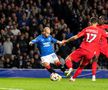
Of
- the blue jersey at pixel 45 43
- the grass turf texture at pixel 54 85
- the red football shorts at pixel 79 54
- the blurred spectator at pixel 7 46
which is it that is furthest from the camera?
the blurred spectator at pixel 7 46

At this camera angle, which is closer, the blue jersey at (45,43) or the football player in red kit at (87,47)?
the football player in red kit at (87,47)

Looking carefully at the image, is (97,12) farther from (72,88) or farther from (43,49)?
(72,88)

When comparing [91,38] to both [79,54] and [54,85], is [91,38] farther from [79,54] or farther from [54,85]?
[54,85]

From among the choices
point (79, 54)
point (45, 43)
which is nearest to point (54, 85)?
point (79, 54)

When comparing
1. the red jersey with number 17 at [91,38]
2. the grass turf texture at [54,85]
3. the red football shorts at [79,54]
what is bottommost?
the grass turf texture at [54,85]

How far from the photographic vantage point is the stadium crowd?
20.3 m

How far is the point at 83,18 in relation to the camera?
22297 millimetres

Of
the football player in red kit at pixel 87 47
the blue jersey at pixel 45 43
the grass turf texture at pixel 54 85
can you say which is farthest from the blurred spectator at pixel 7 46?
the football player in red kit at pixel 87 47

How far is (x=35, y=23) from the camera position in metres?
21.1

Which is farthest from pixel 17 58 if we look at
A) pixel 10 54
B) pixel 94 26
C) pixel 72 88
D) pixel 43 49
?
pixel 72 88

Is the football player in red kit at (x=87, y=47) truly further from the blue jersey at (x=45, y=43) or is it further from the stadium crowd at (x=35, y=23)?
the stadium crowd at (x=35, y=23)

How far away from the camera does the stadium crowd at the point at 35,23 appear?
66.5 ft

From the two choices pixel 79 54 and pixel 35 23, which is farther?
pixel 35 23

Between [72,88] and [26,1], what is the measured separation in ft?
36.6
